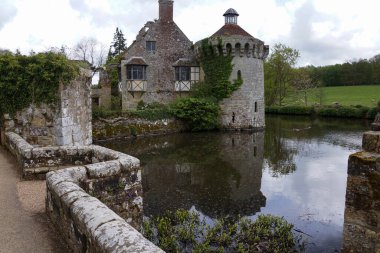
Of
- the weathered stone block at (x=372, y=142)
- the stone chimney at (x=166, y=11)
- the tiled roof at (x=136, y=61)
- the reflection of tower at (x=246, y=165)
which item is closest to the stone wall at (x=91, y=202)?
the weathered stone block at (x=372, y=142)

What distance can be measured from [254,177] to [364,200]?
766 centimetres

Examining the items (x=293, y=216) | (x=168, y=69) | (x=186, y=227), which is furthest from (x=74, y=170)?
(x=168, y=69)

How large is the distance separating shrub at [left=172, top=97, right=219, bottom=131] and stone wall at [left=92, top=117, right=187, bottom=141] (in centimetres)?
81

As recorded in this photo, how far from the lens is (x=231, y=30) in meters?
27.8

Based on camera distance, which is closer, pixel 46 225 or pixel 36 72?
pixel 46 225

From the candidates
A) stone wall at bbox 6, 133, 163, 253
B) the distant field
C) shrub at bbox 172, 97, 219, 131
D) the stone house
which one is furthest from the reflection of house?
the distant field

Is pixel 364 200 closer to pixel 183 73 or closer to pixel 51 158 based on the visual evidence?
pixel 51 158

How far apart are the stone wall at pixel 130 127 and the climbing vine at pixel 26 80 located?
1215cm

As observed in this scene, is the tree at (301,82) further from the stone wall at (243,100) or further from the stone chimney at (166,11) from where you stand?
the stone chimney at (166,11)

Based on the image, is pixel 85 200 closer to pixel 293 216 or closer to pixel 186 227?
pixel 186 227

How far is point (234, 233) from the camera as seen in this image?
7.95 metres

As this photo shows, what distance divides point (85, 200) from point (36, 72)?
669 cm

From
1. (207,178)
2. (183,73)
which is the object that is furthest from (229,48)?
(207,178)

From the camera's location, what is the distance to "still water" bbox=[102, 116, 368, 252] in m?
9.48
